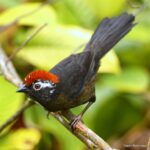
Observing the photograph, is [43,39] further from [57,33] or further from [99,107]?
[99,107]

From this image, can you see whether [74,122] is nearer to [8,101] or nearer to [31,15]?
→ [8,101]

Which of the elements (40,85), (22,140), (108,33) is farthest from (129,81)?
(40,85)

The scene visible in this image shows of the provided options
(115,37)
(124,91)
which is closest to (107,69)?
(115,37)

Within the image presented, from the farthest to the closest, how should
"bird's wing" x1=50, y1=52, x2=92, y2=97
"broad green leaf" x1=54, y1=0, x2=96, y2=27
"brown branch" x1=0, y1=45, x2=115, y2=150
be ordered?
"broad green leaf" x1=54, y1=0, x2=96, y2=27 < "bird's wing" x1=50, y1=52, x2=92, y2=97 < "brown branch" x1=0, y1=45, x2=115, y2=150

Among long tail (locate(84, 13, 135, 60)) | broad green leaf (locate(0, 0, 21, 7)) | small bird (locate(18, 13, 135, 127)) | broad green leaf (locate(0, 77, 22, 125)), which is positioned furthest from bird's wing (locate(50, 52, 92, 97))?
broad green leaf (locate(0, 0, 21, 7))

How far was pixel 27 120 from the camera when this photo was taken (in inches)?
209

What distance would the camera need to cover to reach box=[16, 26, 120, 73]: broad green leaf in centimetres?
510

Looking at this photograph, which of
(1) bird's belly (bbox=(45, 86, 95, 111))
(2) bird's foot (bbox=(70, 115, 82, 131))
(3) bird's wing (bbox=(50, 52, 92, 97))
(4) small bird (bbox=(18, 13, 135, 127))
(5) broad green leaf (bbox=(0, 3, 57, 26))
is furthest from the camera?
(5) broad green leaf (bbox=(0, 3, 57, 26))

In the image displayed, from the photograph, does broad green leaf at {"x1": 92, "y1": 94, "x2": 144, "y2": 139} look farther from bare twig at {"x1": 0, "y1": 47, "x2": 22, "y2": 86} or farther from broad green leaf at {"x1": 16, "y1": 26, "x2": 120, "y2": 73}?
bare twig at {"x1": 0, "y1": 47, "x2": 22, "y2": 86}

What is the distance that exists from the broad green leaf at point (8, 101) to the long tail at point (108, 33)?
0.75 meters

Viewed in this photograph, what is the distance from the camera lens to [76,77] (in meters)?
4.59

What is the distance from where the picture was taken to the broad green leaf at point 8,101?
466 cm

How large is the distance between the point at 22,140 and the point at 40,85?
73cm

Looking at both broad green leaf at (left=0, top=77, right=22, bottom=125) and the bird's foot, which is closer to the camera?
the bird's foot
